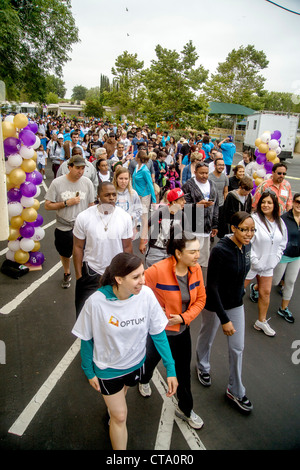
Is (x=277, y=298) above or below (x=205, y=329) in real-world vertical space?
below

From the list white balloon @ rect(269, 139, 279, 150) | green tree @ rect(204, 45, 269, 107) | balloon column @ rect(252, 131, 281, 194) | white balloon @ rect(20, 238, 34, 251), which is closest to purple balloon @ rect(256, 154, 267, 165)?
balloon column @ rect(252, 131, 281, 194)

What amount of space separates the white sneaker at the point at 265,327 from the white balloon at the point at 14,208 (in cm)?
428

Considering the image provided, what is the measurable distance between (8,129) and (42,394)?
3850 mm

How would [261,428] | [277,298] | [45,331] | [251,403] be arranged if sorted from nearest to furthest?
[261,428] < [251,403] < [45,331] < [277,298]

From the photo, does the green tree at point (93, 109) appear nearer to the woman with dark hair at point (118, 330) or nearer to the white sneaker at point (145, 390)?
the white sneaker at point (145, 390)

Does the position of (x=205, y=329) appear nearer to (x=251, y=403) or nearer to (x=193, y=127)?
(x=251, y=403)

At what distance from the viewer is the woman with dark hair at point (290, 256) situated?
4305 mm

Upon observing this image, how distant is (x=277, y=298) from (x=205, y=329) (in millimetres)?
2616

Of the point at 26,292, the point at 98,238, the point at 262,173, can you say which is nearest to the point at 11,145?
the point at 26,292

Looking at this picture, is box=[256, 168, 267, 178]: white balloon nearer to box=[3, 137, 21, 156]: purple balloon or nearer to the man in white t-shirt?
the man in white t-shirt

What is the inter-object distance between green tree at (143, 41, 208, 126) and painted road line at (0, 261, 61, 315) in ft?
76.4
